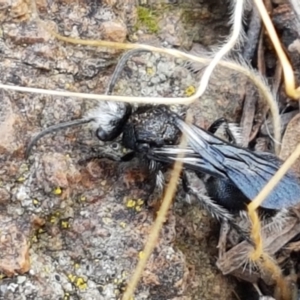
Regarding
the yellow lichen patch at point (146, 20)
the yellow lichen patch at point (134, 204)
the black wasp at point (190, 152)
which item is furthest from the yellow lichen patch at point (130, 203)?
the yellow lichen patch at point (146, 20)

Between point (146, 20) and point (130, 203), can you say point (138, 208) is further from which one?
point (146, 20)

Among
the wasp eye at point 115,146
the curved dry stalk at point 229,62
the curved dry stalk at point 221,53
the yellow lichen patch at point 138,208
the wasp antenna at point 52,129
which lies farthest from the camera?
the wasp eye at point 115,146

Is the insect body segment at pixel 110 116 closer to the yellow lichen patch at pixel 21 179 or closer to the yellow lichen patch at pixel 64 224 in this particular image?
the yellow lichen patch at pixel 21 179

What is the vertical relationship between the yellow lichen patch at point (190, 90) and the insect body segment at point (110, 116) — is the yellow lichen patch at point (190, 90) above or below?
above

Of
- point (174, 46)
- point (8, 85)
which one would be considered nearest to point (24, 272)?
point (8, 85)

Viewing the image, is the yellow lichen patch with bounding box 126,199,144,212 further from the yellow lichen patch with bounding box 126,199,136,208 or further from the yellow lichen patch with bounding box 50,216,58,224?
the yellow lichen patch with bounding box 50,216,58,224

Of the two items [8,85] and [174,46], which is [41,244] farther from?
[174,46]

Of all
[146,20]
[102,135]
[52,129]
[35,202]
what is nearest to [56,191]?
[35,202]

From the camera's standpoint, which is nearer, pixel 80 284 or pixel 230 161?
pixel 80 284
